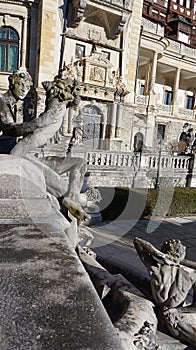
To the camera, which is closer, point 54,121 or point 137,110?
point 54,121

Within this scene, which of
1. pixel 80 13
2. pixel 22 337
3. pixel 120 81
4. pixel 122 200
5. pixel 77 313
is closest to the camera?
pixel 22 337

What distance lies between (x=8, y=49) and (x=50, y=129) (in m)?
17.5

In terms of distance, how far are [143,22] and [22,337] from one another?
24.7 metres

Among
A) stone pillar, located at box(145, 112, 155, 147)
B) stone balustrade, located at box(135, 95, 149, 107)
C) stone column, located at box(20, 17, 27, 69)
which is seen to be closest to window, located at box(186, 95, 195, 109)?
stone pillar, located at box(145, 112, 155, 147)

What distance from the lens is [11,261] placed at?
1.77 meters

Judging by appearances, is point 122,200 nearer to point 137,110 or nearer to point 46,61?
point 46,61

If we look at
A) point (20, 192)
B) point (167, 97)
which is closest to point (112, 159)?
point (20, 192)

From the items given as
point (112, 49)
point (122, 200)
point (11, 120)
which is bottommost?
point (122, 200)

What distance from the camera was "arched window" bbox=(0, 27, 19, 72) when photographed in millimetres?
18016

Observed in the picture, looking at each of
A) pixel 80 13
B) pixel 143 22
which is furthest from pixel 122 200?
pixel 143 22

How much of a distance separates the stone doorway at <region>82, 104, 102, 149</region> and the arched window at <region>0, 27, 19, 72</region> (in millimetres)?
5216

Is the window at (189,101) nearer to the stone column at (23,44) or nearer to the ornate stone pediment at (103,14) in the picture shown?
the ornate stone pediment at (103,14)

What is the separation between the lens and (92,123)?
19.7m

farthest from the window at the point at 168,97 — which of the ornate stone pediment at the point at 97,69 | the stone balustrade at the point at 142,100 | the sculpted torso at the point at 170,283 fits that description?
the sculpted torso at the point at 170,283
